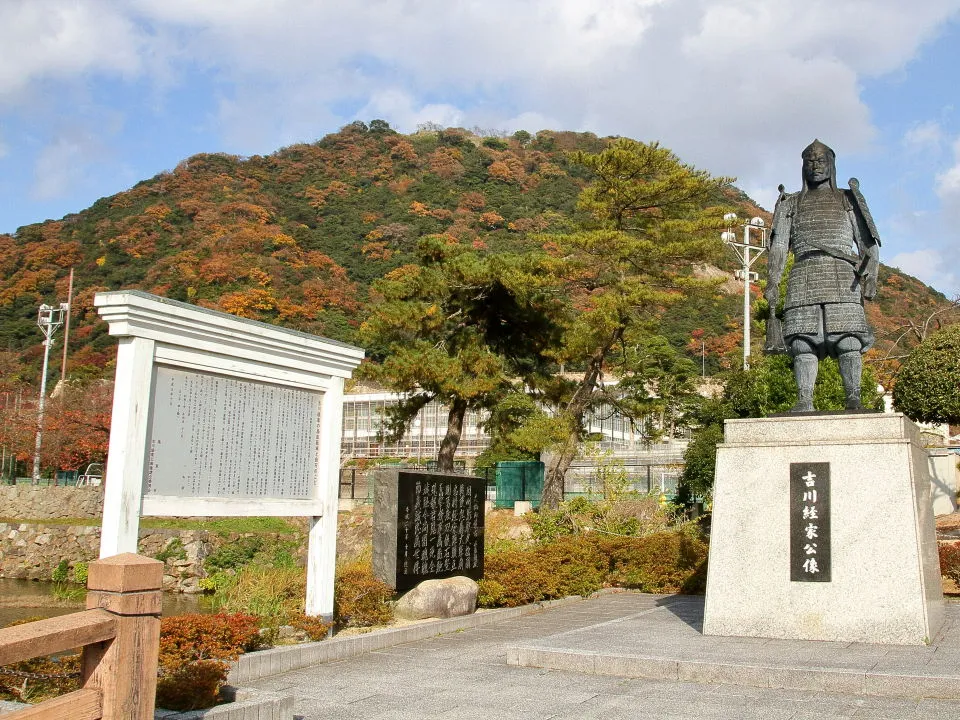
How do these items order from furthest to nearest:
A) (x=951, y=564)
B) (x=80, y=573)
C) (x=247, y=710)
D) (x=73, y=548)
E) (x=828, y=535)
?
(x=73, y=548) < (x=80, y=573) < (x=951, y=564) < (x=828, y=535) < (x=247, y=710)

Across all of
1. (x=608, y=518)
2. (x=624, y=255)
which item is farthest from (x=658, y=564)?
(x=624, y=255)

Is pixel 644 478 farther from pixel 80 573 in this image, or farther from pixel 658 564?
pixel 80 573

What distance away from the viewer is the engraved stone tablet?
8.45 m

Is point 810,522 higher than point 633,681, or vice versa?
point 810,522

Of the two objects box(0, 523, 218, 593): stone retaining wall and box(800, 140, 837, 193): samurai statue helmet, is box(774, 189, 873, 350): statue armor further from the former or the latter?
box(0, 523, 218, 593): stone retaining wall

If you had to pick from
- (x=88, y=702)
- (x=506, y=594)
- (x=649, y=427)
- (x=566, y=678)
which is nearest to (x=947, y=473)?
(x=649, y=427)

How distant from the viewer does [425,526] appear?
8883 millimetres

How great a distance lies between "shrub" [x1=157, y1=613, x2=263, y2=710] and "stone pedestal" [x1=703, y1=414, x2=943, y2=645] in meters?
3.66

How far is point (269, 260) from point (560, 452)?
26960 mm

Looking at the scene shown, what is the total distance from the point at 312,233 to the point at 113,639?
176 ft

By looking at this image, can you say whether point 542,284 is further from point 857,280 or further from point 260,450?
point 260,450

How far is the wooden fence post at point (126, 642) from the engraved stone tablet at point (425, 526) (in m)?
5.36

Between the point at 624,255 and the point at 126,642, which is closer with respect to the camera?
the point at 126,642

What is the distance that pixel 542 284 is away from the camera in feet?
57.8
